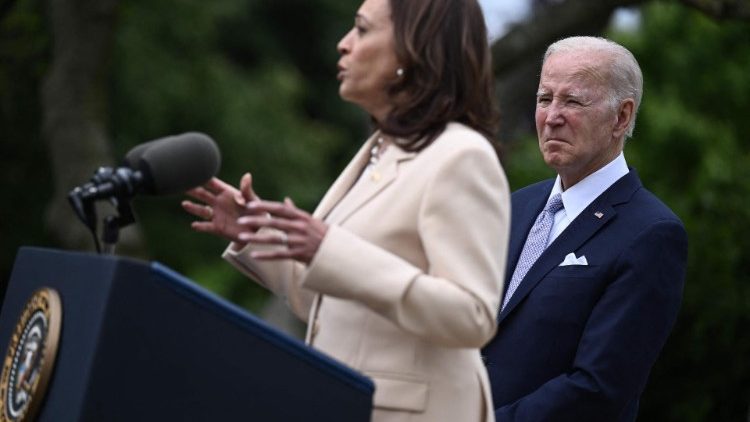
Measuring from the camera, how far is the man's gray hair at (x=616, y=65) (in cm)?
435

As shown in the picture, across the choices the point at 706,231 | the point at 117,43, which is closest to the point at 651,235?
the point at 706,231

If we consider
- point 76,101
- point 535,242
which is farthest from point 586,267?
point 76,101

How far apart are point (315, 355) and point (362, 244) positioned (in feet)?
0.86

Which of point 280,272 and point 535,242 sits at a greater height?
point 280,272

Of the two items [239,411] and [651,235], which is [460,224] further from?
[651,235]

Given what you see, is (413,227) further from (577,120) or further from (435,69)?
(577,120)

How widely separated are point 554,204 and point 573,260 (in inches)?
11.7

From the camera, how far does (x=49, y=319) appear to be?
2816 mm

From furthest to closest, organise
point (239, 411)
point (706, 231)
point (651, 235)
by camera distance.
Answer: point (706, 231) → point (651, 235) → point (239, 411)

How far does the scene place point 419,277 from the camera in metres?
2.91

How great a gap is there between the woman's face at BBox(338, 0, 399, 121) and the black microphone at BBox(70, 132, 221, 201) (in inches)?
13.4

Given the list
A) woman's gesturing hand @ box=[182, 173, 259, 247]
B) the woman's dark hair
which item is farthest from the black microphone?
the woman's dark hair

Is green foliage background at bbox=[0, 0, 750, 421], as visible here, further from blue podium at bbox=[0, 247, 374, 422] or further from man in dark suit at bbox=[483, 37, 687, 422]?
blue podium at bbox=[0, 247, 374, 422]

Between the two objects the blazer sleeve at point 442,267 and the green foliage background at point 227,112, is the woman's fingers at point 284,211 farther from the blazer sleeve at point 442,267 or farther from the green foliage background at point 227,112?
the green foliage background at point 227,112
